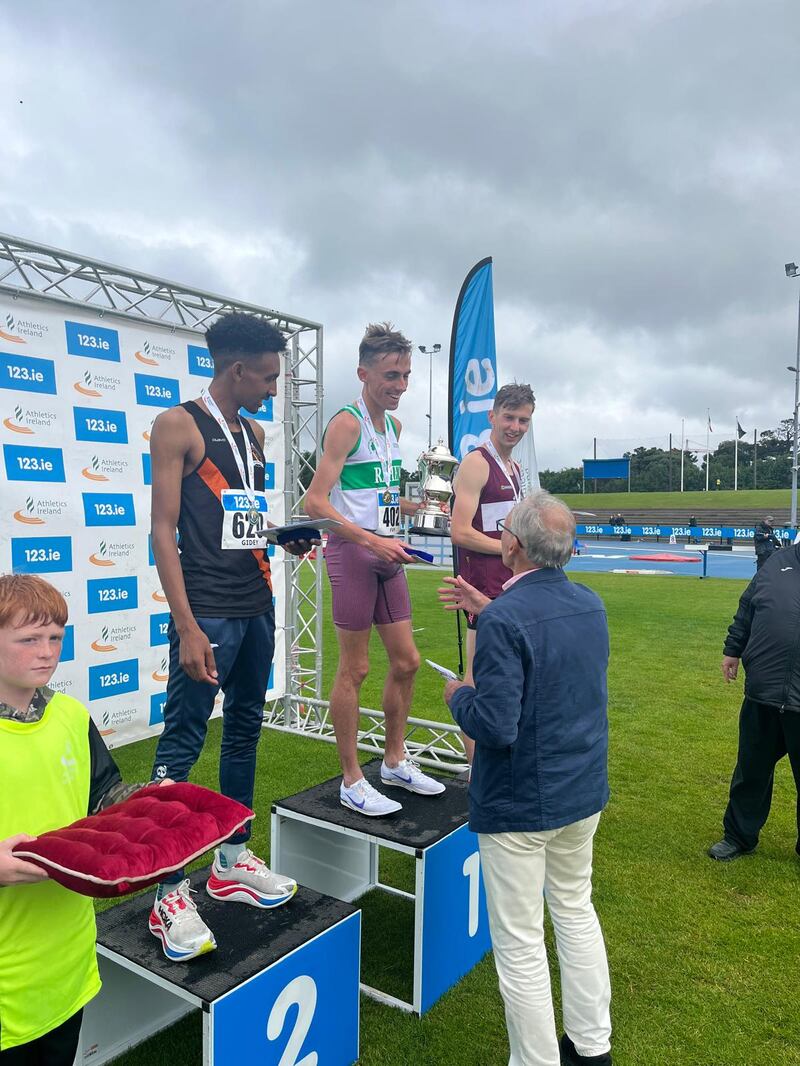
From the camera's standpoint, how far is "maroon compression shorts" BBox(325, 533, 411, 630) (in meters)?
2.95

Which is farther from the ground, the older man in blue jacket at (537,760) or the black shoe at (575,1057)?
the older man in blue jacket at (537,760)

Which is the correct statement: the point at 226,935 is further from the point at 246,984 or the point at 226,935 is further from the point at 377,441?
the point at 377,441

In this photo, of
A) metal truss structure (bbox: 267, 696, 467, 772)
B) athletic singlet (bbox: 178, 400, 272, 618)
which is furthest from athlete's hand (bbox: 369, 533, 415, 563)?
metal truss structure (bbox: 267, 696, 467, 772)

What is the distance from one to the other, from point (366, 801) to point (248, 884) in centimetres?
59

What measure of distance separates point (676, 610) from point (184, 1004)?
12380 mm

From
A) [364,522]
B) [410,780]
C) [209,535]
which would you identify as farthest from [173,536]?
[410,780]

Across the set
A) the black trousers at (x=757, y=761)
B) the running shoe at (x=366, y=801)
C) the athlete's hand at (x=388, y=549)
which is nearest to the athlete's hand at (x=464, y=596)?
the athlete's hand at (x=388, y=549)

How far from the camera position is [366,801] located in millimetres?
2963

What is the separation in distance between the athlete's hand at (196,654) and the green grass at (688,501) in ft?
152

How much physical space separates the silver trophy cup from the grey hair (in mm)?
1215

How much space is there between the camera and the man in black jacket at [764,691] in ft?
11.8

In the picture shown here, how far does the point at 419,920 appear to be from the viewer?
8.41ft

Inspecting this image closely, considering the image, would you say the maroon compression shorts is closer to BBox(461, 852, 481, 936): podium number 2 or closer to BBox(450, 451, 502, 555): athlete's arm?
BBox(450, 451, 502, 555): athlete's arm

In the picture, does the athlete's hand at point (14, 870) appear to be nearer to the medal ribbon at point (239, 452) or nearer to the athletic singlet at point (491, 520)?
the medal ribbon at point (239, 452)
